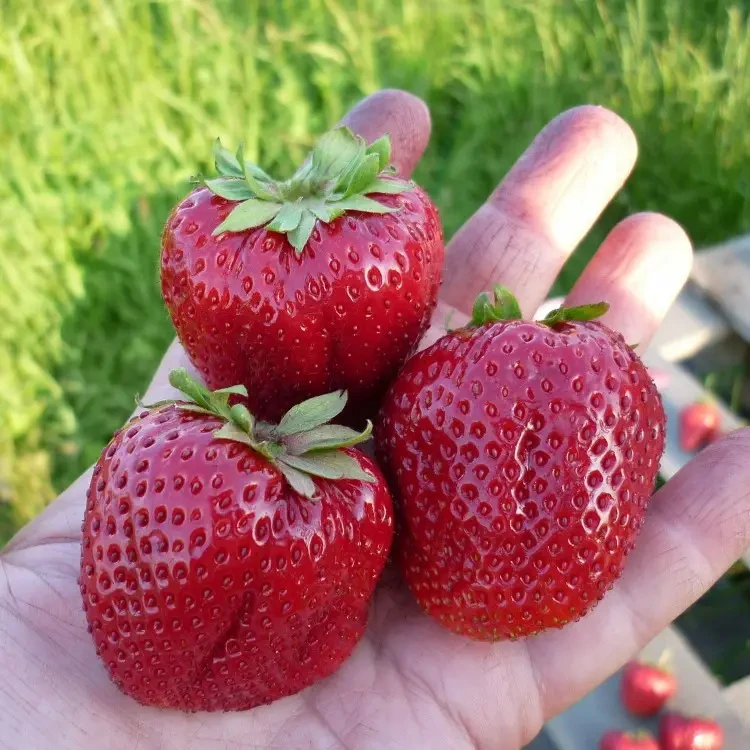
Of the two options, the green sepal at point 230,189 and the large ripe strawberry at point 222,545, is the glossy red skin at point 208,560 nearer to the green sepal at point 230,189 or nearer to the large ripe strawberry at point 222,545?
the large ripe strawberry at point 222,545

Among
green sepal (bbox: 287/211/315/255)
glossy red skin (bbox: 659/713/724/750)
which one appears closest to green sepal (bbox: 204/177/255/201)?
green sepal (bbox: 287/211/315/255)

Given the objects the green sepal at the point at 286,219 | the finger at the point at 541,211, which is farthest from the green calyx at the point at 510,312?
the finger at the point at 541,211

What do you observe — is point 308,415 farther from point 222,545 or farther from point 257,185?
point 257,185

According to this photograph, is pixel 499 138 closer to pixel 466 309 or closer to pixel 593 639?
pixel 466 309

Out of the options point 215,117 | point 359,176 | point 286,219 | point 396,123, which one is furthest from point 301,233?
point 215,117

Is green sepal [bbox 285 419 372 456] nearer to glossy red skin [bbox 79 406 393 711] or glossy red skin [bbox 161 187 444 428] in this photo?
glossy red skin [bbox 79 406 393 711]

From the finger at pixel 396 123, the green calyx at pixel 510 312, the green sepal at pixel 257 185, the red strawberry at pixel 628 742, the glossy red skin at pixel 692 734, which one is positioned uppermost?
the green sepal at pixel 257 185
